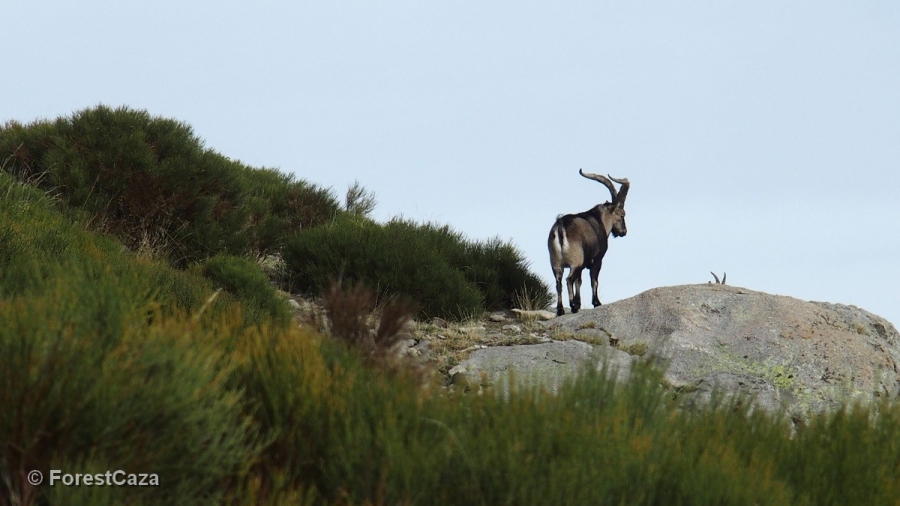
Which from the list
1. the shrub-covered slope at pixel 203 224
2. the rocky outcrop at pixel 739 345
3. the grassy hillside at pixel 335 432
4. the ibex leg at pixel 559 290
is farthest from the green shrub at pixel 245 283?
the grassy hillside at pixel 335 432

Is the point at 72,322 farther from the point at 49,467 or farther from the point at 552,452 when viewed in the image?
the point at 552,452

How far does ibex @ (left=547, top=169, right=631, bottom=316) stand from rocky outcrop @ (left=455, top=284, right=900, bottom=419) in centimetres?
126

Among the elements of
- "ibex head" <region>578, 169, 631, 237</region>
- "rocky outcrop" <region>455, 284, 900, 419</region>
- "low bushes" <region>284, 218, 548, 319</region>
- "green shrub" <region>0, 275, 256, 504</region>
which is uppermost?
"ibex head" <region>578, 169, 631, 237</region>

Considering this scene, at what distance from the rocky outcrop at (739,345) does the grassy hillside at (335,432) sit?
4.03 meters

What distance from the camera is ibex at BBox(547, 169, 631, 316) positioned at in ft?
40.4

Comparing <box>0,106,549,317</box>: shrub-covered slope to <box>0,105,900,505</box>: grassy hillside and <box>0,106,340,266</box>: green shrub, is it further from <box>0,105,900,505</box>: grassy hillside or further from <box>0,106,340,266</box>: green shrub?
<box>0,105,900,505</box>: grassy hillside

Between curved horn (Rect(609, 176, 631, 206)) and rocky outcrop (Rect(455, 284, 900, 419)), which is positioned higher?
curved horn (Rect(609, 176, 631, 206))

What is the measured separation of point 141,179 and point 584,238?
20.5 ft

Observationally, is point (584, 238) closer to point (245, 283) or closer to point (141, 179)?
point (245, 283)

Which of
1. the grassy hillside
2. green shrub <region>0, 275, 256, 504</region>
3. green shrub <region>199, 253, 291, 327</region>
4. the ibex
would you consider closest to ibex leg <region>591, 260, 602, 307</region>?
the ibex

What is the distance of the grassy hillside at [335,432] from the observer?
3.25 meters

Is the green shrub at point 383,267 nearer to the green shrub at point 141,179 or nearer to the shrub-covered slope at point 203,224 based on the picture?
the shrub-covered slope at point 203,224

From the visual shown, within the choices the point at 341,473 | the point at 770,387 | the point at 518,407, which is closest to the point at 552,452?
the point at 518,407

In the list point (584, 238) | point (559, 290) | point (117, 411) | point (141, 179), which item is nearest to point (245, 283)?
point (141, 179)
